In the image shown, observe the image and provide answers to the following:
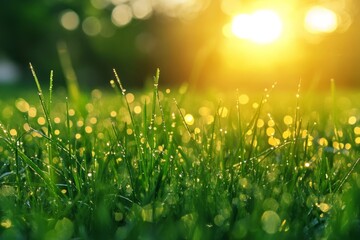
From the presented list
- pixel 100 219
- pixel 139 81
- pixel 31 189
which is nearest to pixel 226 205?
pixel 100 219

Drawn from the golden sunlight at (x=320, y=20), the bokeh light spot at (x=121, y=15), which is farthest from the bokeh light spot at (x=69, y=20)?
the golden sunlight at (x=320, y=20)

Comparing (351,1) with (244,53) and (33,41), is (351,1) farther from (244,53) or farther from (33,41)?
(33,41)

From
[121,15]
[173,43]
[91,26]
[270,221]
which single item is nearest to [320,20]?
[173,43]

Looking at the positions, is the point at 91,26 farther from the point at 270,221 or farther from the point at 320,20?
the point at 270,221

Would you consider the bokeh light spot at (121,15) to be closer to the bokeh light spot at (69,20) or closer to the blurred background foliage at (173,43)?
the blurred background foliage at (173,43)

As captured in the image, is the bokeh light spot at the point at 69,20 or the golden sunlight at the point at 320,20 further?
the bokeh light spot at the point at 69,20

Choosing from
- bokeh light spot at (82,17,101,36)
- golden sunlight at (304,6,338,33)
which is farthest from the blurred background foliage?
golden sunlight at (304,6,338,33)
